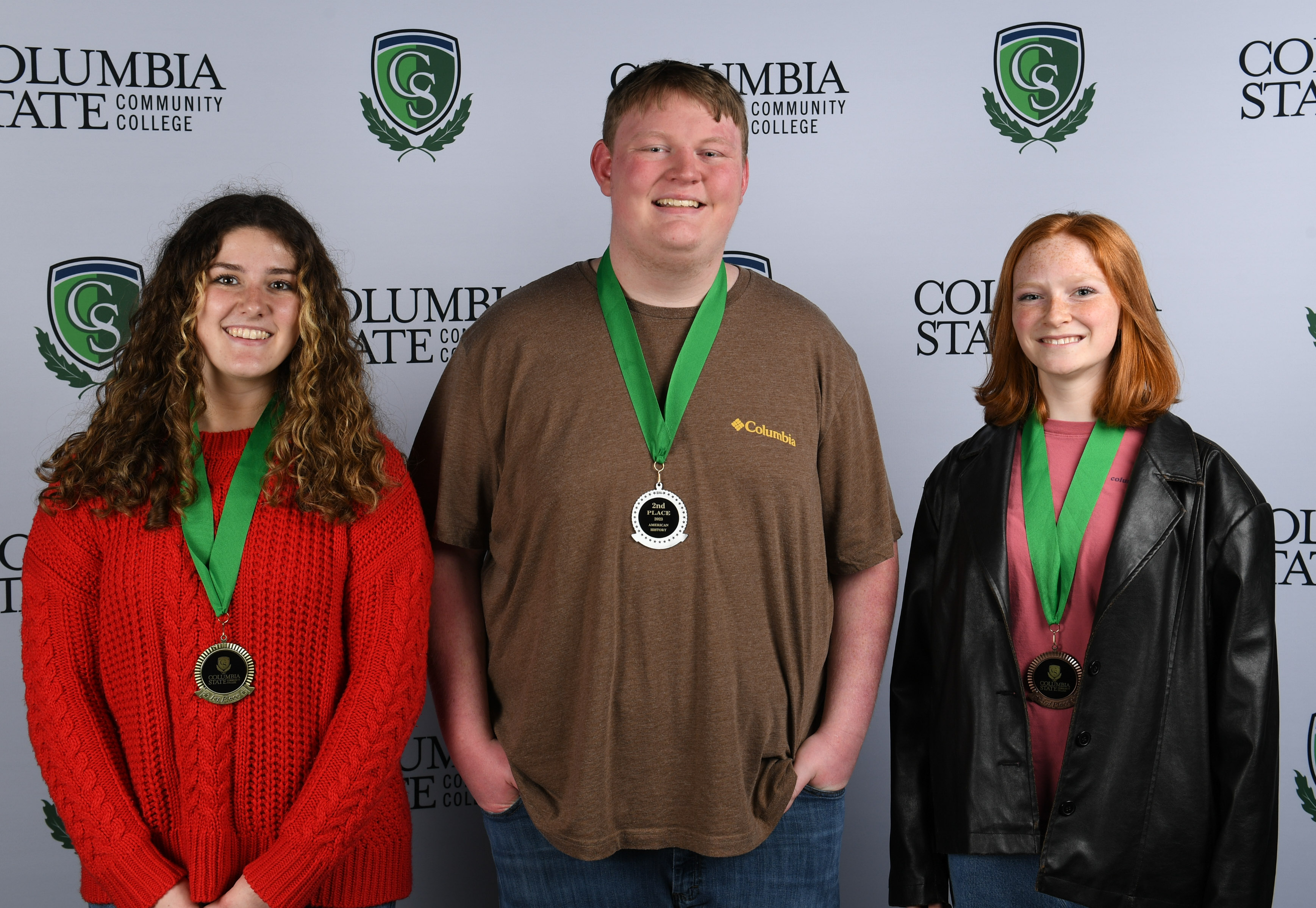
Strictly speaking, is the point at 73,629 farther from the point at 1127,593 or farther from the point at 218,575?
the point at 1127,593

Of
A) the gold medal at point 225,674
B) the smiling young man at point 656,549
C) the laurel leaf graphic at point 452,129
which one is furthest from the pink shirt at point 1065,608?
the laurel leaf graphic at point 452,129

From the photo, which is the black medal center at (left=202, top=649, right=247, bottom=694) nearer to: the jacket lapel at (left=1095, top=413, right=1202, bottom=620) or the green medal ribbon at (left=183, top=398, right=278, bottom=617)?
the green medal ribbon at (left=183, top=398, right=278, bottom=617)

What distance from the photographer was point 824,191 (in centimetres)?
281

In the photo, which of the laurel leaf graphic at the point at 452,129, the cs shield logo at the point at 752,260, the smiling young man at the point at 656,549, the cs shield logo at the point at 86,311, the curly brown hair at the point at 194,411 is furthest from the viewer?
the cs shield logo at the point at 752,260

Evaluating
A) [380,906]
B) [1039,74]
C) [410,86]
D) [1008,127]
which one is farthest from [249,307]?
[1039,74]

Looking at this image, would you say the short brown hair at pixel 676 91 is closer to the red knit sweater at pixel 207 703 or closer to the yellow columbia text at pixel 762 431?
the yellow columbia text at pixel 762 431

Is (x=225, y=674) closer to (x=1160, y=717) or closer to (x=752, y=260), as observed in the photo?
(x=1160, y=717)

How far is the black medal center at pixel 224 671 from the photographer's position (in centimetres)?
164

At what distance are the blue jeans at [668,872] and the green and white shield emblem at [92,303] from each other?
171 centimetres

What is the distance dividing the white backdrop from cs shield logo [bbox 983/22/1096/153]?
0.03 meters

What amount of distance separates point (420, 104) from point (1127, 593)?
214 cm

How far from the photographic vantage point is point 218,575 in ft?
5.46

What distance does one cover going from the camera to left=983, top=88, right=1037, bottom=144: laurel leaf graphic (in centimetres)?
280

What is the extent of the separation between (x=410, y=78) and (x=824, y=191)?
1.20 metres
